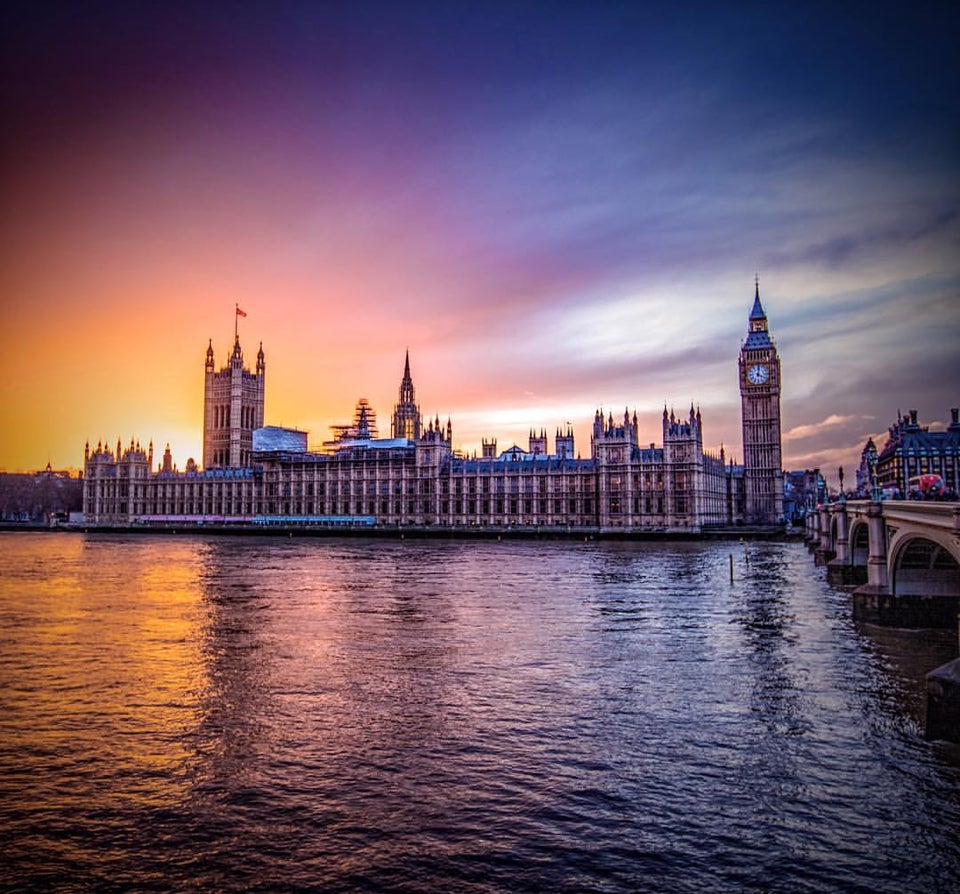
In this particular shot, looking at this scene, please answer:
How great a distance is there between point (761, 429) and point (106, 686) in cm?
14306

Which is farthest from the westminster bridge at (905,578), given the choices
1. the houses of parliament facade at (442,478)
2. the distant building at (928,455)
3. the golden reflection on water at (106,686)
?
the distant building at (928,455)

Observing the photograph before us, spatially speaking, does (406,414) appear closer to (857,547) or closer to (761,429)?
(761,429)

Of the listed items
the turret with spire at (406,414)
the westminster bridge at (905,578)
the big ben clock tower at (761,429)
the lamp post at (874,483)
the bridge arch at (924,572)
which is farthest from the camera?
the turret with spire at (406,414)

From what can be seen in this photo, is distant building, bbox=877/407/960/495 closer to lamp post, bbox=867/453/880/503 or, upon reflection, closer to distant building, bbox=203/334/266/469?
lamp post, bbox=867/453/880/503

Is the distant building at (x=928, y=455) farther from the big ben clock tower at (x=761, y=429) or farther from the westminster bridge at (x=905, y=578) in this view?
the westminster bridge at (x=905, y=578)

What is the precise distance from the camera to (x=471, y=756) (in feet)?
53.0

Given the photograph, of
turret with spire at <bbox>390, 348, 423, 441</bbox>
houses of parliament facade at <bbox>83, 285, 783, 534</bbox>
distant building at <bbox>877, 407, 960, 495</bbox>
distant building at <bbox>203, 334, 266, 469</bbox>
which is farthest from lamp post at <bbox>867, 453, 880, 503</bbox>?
distant building at <bbox>203, 334, 266, 469</bbox>

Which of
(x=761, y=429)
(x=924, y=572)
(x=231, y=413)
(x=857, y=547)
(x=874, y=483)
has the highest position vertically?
(x=231, y=413)

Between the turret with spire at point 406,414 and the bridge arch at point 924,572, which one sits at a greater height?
the turret with spire at point 406,414

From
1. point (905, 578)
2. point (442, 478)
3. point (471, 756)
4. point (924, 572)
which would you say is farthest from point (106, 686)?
point (442, 478)

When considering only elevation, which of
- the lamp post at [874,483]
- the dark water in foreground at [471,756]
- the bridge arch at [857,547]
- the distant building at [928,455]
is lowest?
the dark water in foreground at [471,756]

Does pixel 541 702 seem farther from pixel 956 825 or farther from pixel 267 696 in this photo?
pixel 956 825

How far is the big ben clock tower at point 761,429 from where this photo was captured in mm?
147750

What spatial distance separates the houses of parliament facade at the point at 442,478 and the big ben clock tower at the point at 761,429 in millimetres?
196
